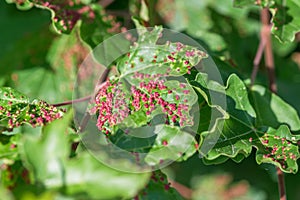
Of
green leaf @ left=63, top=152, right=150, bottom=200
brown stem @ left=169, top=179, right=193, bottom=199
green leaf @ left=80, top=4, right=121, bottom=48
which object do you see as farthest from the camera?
brown stem @ left=169, top=179, right=193, bottom=199

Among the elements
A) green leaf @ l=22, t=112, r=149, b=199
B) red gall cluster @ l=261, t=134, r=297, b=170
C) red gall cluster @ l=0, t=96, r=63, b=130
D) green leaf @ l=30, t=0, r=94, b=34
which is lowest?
red gall cluster @ l=261, t=134, r=297, b=170

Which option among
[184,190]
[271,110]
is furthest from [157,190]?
[184,190]

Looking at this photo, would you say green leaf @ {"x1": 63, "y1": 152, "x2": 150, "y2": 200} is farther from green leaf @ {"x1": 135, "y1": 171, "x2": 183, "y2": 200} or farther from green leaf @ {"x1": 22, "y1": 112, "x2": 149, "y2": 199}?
green leaf @ {"x1": 135, "y1": 171, "x2": 183, "y2": 200}

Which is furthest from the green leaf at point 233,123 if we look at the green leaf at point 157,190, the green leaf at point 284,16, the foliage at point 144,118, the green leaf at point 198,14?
the green leaf at point 198,14

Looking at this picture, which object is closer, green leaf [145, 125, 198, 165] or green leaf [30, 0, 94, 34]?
green leaf [145, 125, 198, 165]

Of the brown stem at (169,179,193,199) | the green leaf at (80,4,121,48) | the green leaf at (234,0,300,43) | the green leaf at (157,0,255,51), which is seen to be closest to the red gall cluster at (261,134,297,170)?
the green leaf at (234,0,300,43)

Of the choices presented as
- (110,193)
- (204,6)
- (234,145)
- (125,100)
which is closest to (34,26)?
(204,6)

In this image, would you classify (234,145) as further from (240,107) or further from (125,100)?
(125,100)
